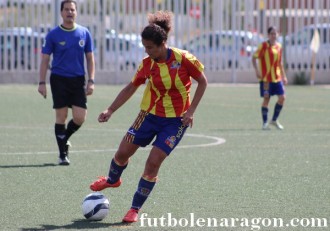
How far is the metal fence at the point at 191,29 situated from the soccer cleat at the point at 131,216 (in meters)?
23.5

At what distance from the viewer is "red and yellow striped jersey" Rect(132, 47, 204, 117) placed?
8.67 metres

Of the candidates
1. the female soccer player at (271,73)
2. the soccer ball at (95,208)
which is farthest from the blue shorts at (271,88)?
the soccer ball at (95,208)

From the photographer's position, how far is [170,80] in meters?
8.67

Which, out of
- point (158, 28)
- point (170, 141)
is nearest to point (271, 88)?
point (170, 141)

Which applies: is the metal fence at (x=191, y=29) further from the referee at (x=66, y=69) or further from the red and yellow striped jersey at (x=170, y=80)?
the red and yellow striped jersey at (x=170, y=80)

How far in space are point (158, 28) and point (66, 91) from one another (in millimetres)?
4354

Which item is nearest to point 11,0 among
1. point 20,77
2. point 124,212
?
point 20,77

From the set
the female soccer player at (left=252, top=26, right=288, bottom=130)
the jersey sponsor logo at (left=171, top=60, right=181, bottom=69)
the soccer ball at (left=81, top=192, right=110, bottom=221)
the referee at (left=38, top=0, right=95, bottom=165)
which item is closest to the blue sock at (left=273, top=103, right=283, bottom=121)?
the female soccer player at (left=252, top=26, right=288, bottom=130)

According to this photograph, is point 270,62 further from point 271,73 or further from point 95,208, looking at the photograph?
point 95,208

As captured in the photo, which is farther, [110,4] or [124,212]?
[110,4]

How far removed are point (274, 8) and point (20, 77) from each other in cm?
882

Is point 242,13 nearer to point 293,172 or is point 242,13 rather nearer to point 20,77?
point 20,77

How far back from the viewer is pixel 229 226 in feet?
26.3

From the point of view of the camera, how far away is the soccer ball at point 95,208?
8.35 meters
